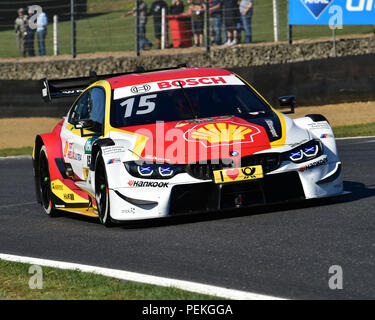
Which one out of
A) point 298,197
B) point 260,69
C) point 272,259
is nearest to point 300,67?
point 260,69

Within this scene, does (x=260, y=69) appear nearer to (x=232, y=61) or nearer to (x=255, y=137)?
(x=232, y=61)

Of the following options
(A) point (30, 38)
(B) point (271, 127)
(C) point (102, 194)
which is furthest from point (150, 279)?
(A) point (30, 38)

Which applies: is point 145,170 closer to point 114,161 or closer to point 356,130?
point 114,161

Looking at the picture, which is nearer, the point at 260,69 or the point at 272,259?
the point at 272,259

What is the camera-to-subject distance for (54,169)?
10195 millimetres

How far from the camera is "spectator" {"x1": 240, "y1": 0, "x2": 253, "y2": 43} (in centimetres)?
2434

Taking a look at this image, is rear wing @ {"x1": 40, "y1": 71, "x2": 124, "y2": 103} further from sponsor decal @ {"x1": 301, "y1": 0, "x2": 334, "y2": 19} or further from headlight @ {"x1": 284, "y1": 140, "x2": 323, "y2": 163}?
sponsor decal @ {"x1": 301, "y1": 0, "x2": 334, "y2": 19}

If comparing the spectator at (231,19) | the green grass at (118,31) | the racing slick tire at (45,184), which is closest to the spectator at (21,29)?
the green grass at (118,31)

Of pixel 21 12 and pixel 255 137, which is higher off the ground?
pixel 21 12

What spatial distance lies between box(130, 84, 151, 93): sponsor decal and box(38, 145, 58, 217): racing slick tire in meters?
1.48

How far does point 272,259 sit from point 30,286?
1.69 metres

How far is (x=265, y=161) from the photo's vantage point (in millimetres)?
8227

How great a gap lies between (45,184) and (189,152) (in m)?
2.97

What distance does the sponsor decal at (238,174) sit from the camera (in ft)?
26.3
